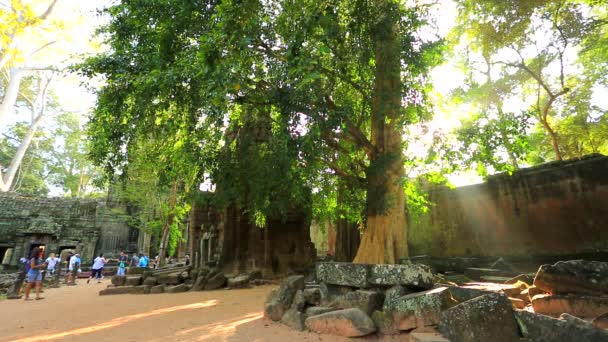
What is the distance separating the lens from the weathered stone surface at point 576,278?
4.14 m

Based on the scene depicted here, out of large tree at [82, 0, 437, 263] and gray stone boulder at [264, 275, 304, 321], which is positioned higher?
large tree at [82, 0, 437, 263]

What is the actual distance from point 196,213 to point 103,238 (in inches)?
684

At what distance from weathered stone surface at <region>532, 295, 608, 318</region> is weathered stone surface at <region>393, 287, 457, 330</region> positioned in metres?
1.10

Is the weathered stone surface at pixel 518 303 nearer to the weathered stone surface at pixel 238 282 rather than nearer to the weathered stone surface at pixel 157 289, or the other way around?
the weathered stone surface at pixel 238 282

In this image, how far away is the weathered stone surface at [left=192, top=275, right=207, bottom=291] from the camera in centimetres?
1109

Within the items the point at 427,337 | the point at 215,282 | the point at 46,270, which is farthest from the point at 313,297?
the point at 46,270

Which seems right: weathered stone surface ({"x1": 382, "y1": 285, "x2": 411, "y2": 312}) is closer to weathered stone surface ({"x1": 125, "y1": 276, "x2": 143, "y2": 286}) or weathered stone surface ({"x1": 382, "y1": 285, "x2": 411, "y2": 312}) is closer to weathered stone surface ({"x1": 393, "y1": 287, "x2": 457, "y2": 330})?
weathered stone surface ({"x1": 393, "y1": 287, "x2": 457, "y2": 330})

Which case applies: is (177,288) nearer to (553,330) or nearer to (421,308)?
(421,308)

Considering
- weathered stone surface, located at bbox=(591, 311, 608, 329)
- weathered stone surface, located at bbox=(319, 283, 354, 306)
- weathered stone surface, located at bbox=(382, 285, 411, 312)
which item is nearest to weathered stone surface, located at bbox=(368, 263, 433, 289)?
weathered stone surface, located at bbox=(382, 285, 411, 312)

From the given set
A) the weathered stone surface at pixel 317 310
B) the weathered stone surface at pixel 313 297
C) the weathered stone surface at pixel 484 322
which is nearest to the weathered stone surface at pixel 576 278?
the weathered stone surface at pixel 484 322

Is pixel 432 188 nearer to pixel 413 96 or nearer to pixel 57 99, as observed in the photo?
pixel 413 96

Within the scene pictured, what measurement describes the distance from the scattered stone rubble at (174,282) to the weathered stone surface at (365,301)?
727 centimetres

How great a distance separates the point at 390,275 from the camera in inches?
195

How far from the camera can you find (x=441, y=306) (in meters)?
4.06
